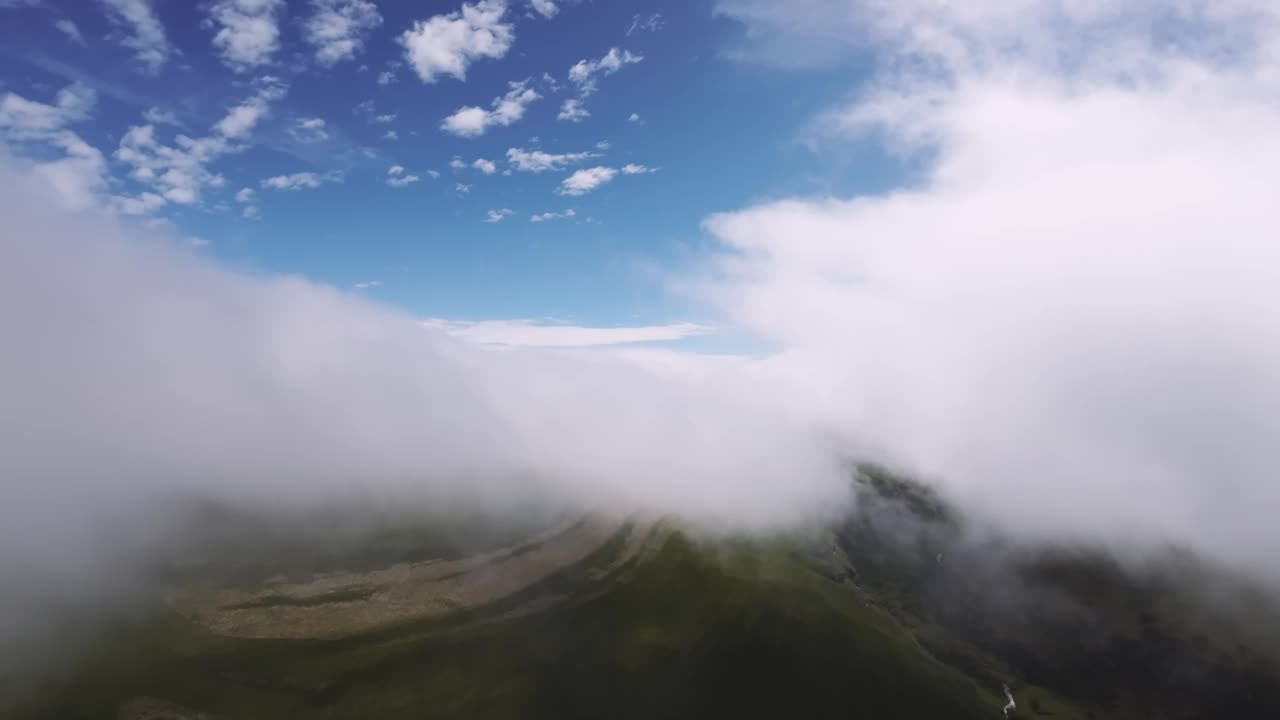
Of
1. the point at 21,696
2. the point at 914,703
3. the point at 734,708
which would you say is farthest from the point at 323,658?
the point at 914,703

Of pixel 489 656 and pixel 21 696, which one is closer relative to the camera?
pixel 21 696

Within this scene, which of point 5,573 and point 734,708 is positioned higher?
point 5,573

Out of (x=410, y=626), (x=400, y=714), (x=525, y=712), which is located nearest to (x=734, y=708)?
(x=525, y=712)

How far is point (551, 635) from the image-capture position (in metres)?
197

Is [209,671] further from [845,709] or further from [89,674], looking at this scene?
[845,709]

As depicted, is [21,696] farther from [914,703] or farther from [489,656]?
[914,703]

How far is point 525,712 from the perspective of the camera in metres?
160

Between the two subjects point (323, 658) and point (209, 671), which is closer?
point (209, 671)

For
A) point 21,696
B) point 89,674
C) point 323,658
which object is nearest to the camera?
point 21,696

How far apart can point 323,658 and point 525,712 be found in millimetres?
60493

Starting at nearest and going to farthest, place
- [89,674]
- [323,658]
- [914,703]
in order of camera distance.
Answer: [89,674]
[323,658]
[914,703]

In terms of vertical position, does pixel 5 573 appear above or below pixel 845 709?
above

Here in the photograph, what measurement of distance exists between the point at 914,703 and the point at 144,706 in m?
204

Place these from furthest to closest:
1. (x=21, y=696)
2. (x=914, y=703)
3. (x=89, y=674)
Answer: (x=914, y=703), (x=89, y=674), (x=21, y=696)
